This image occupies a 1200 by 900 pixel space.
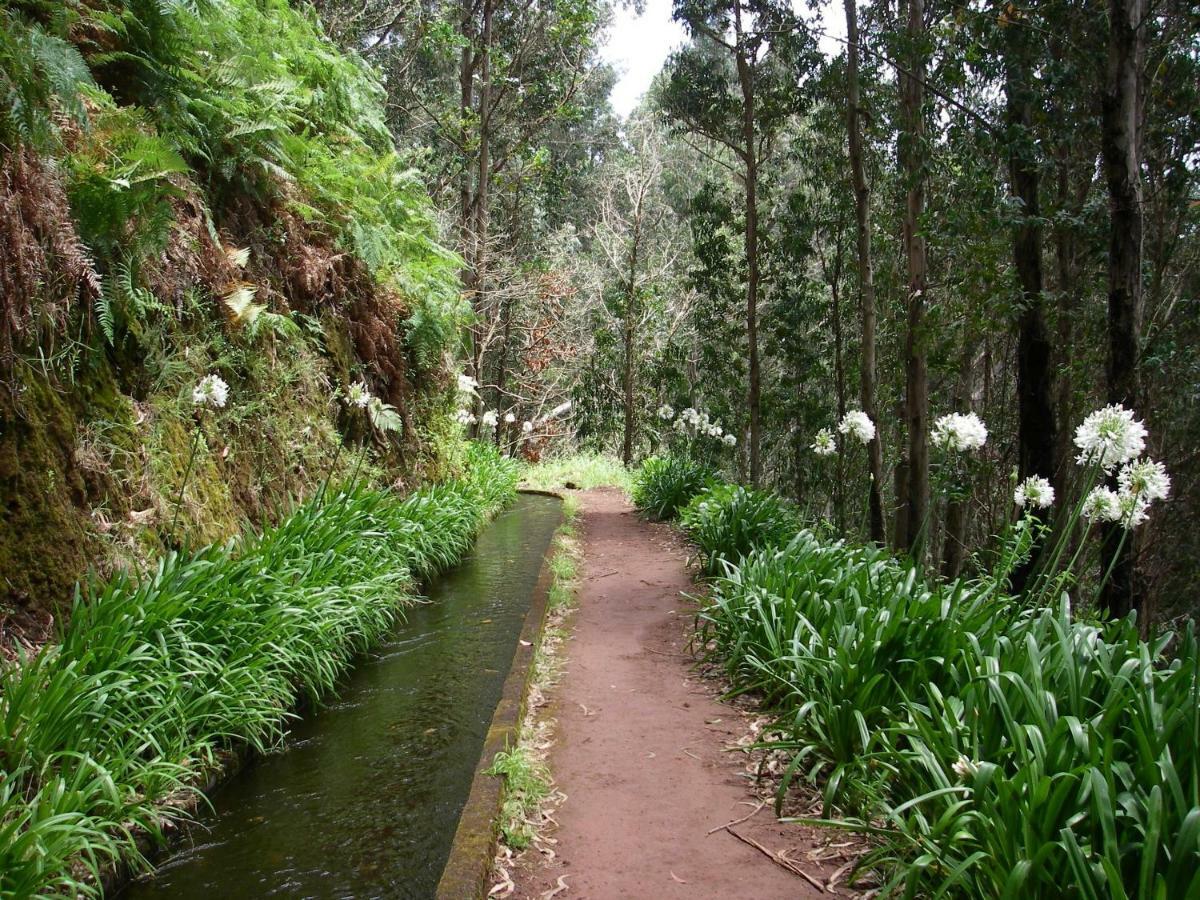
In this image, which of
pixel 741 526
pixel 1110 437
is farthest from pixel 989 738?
pixel 741 526

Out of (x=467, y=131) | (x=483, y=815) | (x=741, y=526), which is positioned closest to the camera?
(x=483, y=815)

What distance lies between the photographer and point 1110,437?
362cm

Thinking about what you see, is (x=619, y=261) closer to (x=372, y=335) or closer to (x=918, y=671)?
(x=372, y=335)

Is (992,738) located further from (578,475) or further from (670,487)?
(578,475)

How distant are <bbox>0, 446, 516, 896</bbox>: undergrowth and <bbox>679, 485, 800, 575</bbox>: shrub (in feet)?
11.1

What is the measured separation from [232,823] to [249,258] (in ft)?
17.5

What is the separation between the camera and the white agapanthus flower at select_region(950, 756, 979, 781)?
8.53 feet

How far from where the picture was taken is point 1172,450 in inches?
579

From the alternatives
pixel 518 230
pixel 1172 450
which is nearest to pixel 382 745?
pixel 1172 450

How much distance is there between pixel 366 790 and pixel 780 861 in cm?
216

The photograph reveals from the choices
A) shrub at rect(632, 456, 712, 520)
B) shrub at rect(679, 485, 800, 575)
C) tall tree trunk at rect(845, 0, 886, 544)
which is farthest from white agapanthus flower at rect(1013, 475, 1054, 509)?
shrub at rect(632, 456, 712, 520)

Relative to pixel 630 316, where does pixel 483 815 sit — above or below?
below

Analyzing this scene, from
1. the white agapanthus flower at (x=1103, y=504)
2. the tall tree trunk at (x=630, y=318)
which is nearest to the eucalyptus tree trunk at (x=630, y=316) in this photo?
the tall tree trunk at (x=630, y=318)

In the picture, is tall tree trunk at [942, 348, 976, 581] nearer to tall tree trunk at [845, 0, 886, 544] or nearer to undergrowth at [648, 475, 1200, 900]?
tall tree trunk at [845, 0, 886, 544]
